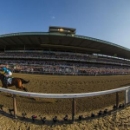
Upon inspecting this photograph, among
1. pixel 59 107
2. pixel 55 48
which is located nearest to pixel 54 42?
pixel 55 48

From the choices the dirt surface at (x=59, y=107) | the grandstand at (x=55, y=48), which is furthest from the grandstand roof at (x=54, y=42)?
the dirt surface at (x=59, y=107)

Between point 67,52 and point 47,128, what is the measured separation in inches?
1178

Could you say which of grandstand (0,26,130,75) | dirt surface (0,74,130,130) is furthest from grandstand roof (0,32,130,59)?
dirt surface (0,74,130,130)

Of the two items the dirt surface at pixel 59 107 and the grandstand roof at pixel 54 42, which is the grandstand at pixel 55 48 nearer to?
the grandstand roof at pixel 54 42

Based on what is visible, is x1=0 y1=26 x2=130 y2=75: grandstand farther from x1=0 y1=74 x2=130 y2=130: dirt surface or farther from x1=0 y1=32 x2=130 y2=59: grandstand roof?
x1=0 y1=74 x2=130 y2=130: dirt surface

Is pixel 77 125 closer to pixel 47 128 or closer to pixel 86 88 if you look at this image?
pixel 47 128

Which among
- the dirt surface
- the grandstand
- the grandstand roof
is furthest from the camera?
the grandstand roof

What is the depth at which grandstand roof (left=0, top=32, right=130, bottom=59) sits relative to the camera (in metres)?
29.6

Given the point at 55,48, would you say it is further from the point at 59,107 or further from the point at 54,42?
the point at 59,107

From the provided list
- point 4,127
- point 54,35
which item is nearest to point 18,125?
point 4,127

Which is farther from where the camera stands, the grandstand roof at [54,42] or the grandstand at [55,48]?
the grandstand roof at [54,42]

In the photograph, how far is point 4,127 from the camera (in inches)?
217

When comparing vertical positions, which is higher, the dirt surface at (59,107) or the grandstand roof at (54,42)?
the grandstand roof at (54,42)

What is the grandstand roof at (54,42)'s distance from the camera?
29.6m
